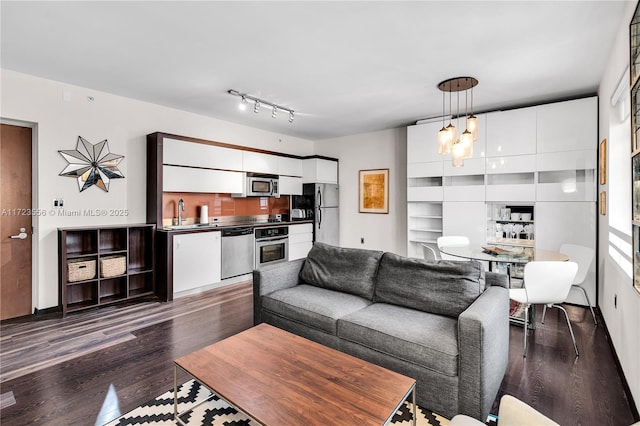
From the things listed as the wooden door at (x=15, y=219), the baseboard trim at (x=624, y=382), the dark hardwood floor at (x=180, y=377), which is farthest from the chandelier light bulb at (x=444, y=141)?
the wooden door at (x=15, y=219)

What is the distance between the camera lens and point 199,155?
4.84 meters

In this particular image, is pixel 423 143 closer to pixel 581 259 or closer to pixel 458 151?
pixel 458 151

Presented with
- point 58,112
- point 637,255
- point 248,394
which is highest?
point 58,112

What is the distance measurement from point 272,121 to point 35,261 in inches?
147

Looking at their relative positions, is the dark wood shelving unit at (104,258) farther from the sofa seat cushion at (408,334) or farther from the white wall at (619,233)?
the white wall at (619,233)

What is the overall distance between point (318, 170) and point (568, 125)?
156 inches

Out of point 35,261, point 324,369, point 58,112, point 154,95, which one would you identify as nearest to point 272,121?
point 154,95

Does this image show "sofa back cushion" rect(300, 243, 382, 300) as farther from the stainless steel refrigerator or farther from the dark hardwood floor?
the stainless steel refrigerator

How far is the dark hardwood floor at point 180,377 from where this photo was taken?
2016 mm

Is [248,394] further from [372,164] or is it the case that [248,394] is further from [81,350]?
[372,164]

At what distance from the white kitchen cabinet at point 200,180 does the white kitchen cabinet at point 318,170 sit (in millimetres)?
1490

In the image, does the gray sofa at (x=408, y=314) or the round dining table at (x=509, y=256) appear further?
the round dining table at (x=509, y=256)

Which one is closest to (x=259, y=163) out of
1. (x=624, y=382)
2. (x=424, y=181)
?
(x=424, y=181)

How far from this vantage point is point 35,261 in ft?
12.2
